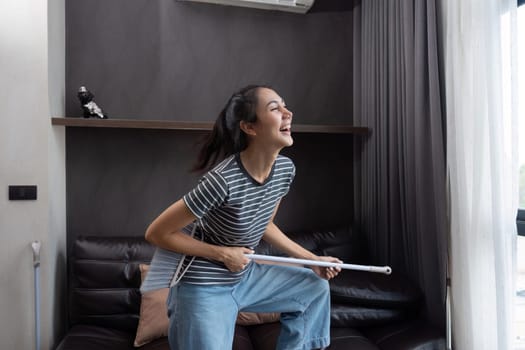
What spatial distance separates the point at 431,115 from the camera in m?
2.06

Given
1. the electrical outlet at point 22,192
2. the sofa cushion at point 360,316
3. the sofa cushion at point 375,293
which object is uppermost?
the electrical outlet at point 22,192

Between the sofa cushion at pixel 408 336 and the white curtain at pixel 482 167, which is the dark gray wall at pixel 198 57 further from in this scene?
the sofa cushion at pixel 408 336

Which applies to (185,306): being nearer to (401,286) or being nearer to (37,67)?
(401,286)

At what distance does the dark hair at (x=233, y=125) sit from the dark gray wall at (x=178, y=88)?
1.13 meters

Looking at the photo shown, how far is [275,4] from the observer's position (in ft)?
8.70

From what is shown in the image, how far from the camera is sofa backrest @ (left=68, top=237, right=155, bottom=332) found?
2.16 m

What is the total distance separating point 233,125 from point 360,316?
3.80 feet

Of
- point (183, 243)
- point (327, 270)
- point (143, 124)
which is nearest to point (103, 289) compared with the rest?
point (143, 124)

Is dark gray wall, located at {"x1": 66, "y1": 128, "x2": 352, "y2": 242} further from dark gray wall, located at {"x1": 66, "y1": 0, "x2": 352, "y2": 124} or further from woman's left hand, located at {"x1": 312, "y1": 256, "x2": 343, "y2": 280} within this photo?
woman's left hand, located at {"x1": 312, "y1": 256, "x2": 343, "y2": 280}

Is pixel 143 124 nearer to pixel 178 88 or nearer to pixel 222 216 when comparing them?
pixel 178 88

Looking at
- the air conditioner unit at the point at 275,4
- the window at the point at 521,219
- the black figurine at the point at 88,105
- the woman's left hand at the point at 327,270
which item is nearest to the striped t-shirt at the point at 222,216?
the woman's left hand at the point at 327,270

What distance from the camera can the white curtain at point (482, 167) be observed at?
167cm

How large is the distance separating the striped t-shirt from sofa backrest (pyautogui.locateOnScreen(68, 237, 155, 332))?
2.69 ft

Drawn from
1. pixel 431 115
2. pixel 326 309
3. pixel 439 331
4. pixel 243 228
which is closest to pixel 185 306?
pixel 243 228
